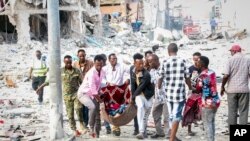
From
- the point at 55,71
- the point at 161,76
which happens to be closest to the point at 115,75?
the point at 55,71

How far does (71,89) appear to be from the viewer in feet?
28.9

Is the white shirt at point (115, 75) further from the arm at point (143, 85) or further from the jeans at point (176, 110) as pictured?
the jeans at point (176, 110)

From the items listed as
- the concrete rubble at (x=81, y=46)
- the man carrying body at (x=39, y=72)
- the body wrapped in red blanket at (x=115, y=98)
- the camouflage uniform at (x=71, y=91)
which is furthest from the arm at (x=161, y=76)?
the man carrying body at (x=39, y=72)

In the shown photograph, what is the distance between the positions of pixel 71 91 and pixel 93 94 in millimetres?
496

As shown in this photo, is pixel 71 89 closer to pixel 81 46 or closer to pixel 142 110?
pixel 142 110

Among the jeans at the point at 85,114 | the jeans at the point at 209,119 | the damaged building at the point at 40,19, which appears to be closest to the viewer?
the jeans at the point at 209,119

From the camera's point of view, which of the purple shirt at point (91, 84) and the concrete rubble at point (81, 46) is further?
the concrete rubble at point (81, 46)

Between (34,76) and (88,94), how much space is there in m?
1.85

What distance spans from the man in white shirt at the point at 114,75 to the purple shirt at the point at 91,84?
26 cm

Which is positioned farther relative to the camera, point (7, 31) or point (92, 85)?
point (7, 31)

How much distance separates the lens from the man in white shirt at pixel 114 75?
347 inches

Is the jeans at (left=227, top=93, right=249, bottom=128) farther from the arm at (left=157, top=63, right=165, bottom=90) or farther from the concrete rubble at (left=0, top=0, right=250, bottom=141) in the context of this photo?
the concrete rubble at (left=0, top=0, right=250, bottom=141)

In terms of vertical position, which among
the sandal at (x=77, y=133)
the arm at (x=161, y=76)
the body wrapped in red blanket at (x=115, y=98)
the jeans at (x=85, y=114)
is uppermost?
the arm at (x=161, y=76)

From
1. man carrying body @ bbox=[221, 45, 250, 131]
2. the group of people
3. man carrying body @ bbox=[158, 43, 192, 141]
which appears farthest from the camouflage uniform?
man carrying body @ bbox=[221, 45, 250, 131]
